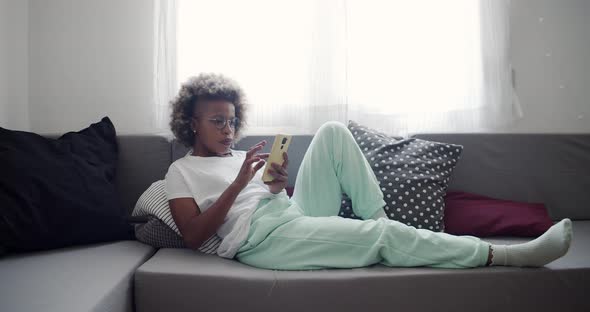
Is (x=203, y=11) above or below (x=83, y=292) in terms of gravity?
above

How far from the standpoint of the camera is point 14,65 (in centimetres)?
175

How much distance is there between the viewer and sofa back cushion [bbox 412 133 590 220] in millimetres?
1678

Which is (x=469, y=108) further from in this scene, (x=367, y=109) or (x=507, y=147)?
(x=367, y=109)

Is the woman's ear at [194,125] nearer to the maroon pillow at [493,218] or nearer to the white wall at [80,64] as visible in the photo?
the white wall at [80,64]

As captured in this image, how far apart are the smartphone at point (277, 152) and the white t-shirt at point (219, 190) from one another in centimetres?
8

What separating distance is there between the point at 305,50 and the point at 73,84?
106 cm

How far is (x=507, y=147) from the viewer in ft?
5.61

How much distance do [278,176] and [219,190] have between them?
187 millimetres

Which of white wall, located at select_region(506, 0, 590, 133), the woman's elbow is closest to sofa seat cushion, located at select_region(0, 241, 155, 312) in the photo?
the woman's elbow

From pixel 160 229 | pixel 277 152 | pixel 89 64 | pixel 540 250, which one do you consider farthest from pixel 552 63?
pixel 89 64

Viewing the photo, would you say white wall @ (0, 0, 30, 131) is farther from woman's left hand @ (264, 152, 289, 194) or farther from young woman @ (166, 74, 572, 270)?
woman's left hand @ (264, 152, 289, 194)

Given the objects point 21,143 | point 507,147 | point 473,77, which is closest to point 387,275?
point 507,147

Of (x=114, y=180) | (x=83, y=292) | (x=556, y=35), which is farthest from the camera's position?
(x=556, y=35)

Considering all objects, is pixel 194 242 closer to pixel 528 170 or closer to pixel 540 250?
pixel 540 250
